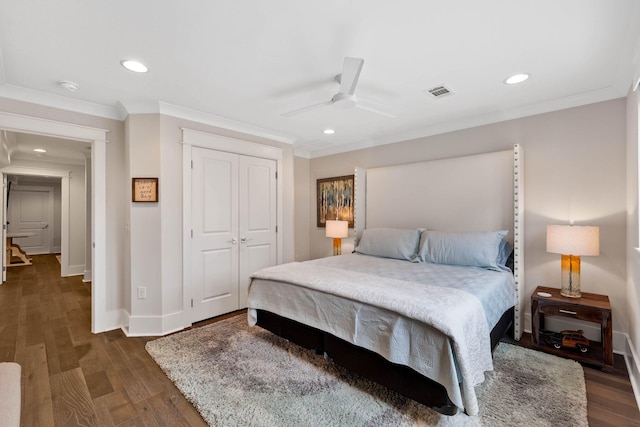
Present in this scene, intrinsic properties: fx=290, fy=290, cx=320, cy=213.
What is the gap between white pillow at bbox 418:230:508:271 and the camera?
2824mm

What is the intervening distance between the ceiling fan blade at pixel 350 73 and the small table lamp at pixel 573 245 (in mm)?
2151

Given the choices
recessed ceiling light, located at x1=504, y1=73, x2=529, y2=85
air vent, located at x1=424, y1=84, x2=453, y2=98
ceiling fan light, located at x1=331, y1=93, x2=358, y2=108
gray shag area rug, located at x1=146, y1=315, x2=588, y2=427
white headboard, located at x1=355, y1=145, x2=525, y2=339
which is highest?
air vent, located at x1=424, y1=84, x2=453, y2=98

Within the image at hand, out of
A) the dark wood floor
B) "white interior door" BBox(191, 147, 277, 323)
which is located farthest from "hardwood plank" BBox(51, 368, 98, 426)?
"white interior door" BBox(191, 147, 277, 323)

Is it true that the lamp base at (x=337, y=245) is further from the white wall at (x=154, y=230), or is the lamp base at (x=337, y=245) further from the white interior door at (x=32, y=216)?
the white interior door at (x=32, y=216)

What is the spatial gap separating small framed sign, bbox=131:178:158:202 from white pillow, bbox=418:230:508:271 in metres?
2.95

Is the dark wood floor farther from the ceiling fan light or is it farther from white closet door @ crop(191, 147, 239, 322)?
the ceiling fan light

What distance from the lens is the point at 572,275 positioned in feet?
8.45

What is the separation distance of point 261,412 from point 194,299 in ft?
6.15

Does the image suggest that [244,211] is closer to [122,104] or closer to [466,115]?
[122,104]

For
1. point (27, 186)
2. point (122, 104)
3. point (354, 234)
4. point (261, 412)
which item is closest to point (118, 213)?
point (122, 104)

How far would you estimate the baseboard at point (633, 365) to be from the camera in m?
1.95

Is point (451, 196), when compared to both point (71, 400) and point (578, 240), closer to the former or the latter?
point (578, 240)

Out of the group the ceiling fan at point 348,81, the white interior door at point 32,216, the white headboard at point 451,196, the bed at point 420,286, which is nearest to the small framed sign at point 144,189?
the bed at point 420,286

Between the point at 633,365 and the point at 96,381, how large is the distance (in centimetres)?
398
